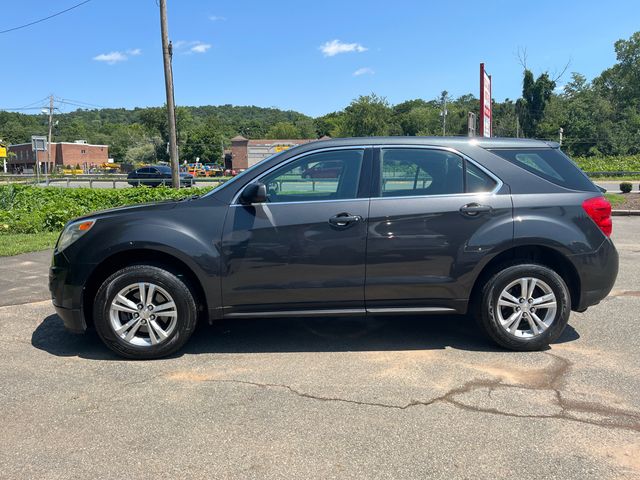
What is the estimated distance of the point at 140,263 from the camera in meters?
4.34

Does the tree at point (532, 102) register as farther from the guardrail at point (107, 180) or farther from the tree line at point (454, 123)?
the guardrail at point (107, 180)

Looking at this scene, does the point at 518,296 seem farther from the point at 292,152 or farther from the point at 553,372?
the point at 292,152

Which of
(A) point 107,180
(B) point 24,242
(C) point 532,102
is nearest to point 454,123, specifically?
(C) point 532,102

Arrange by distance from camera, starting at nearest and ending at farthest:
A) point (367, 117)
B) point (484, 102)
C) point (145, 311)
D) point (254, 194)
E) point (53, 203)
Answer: point (254, 194), point (145, 311), point (484, 102), point (53, 203), point (367, 117)

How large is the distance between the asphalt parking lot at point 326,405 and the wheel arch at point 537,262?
0.51 meters

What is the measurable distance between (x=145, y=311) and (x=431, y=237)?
2.45 m

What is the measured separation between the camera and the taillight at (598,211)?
4344mm

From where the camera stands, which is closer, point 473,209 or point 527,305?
point 473,209

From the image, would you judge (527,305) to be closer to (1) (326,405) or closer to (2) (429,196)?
(2) (429,196)

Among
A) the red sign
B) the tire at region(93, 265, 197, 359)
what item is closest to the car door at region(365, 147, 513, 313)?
the tire at region(93, 265, 197, 359)

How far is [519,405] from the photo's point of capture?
345 cm

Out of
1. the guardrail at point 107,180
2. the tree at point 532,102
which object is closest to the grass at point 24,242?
the guardrail at point 107,180

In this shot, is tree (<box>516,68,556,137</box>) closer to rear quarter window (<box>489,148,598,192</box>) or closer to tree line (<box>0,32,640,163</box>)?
tree line (<box>0,32,640,163</box>)

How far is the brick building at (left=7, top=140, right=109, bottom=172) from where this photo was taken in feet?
365
